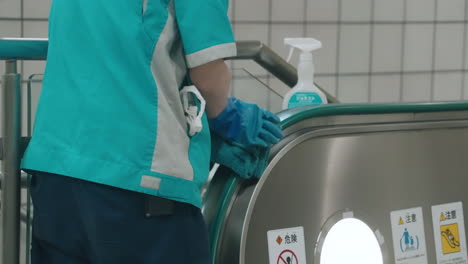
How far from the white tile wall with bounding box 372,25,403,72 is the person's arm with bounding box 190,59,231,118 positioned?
2.25 meters

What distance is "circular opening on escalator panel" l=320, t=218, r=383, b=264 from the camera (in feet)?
5.36

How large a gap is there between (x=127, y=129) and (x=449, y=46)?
8.96 ft

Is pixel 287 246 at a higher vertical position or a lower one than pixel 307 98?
lower

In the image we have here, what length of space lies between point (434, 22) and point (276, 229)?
2.33 metres

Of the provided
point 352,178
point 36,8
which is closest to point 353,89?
point 36,8

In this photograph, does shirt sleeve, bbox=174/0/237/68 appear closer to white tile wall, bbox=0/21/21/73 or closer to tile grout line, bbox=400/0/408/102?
white tile wall, bbox=0/21/21/73

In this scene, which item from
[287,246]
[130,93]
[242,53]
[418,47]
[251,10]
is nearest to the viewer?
[130,93]

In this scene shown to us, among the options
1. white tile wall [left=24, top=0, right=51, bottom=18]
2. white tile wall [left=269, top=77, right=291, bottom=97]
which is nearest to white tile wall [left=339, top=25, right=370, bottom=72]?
white tile wall [left=269, top=77, right=291, bottom=97]

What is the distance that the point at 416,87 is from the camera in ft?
11.6

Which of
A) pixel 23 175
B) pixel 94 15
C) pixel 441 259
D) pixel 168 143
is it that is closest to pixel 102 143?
pixel 168 143

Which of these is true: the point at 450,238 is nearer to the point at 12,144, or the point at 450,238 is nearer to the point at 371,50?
the point at 12,144

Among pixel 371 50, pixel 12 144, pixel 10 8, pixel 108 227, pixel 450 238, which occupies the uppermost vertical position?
pixel 10 8

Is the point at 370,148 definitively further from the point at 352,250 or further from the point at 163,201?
the point at 163,201

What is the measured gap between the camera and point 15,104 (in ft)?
4.31
